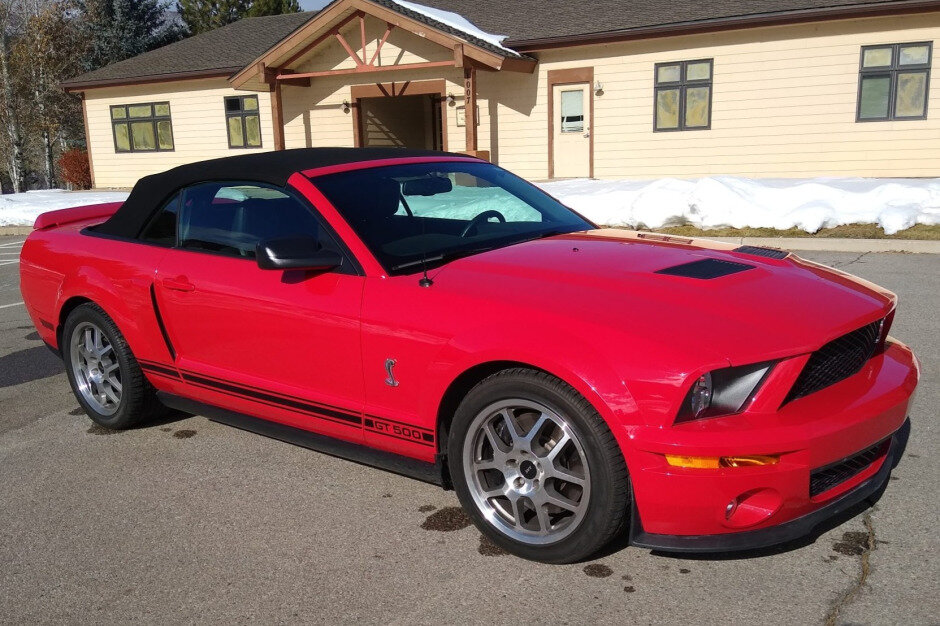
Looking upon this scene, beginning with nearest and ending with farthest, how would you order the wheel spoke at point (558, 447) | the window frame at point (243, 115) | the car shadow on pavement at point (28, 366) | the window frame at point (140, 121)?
the wheel spoke at point (558, 447)
the car shadow on pavement at point (28, 366)
the window frame at point (243, 115)
the window frame at point (140, 121)

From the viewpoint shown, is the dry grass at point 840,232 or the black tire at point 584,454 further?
the dry grass at point 840,232

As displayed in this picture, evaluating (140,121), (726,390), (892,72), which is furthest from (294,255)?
(140,121)

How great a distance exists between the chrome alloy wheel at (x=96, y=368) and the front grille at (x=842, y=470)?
12.1 feet

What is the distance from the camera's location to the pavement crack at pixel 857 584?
2.66m

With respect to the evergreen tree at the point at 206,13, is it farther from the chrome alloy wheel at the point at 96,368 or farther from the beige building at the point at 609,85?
the chrome alloy wheel at the point at 96,368

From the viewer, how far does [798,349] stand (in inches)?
109

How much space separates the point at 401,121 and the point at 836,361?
70.6 ft

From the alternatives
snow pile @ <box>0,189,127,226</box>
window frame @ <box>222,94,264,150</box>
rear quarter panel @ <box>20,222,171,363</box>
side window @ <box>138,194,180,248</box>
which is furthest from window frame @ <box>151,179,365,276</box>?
window frame @ <box>222,94,264,150</box>

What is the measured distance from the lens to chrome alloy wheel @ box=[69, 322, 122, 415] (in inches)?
187

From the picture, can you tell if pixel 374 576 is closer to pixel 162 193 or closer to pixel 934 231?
pixel 162 193

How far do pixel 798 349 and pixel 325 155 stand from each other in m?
2.53

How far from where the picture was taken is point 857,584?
9.32ft

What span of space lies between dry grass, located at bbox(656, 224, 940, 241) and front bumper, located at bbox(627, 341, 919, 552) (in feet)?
25.4

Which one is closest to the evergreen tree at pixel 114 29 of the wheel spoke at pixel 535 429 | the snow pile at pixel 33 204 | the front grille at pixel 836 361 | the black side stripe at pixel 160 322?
the snow pile at pixel 33 204
